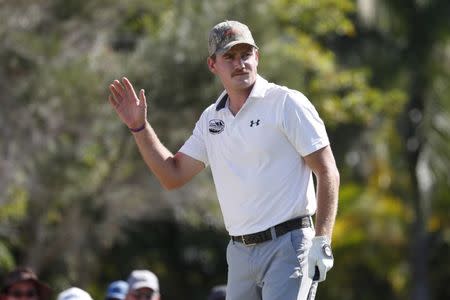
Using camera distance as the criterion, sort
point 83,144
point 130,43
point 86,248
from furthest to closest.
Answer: point 86,248, point 130,43, point 83,144

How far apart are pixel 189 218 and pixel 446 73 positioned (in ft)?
26.2

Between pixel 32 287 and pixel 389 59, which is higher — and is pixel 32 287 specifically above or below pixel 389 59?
below

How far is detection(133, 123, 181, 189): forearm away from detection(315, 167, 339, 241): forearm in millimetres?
891

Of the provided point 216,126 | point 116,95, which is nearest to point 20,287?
point 116,95

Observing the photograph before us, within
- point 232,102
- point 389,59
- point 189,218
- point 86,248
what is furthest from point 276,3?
point 232,102

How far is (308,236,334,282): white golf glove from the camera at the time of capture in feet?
19.0

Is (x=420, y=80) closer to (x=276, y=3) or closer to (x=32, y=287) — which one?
(x=276, y=3)

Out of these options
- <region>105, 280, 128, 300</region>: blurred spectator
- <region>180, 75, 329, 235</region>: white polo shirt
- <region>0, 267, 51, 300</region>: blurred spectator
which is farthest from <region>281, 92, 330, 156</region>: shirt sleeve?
<region>105, 280, 128, 300</region>: blurred spectator

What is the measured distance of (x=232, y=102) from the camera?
251 inches

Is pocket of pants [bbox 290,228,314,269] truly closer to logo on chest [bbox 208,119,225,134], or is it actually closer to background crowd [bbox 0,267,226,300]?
logo on chest [bbox 208,119,225,134]

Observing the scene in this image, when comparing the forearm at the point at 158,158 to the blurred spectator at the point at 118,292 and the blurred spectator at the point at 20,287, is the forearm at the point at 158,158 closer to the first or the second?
the blurred spectator at the point at 20,287

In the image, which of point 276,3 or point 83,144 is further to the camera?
point 276,3

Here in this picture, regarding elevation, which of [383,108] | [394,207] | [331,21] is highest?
[331,21]

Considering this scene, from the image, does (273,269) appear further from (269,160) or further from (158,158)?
(158,158)
